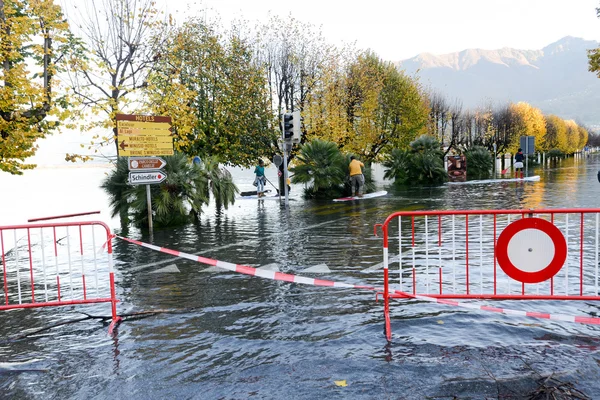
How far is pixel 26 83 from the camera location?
592 inches

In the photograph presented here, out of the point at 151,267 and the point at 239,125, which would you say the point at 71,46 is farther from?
the point at 151,267

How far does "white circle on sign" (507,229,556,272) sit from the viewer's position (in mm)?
5469

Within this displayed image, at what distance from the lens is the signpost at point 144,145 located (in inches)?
520

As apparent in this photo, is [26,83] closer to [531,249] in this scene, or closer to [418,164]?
[531,249]

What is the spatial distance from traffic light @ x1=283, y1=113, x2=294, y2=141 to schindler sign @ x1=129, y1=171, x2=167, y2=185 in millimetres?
6857

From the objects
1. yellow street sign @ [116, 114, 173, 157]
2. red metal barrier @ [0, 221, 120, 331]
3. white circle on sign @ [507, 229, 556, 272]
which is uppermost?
yellow street sign @ [116, 114, 173, 157]

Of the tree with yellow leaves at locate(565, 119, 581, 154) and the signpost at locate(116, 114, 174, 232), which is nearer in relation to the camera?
the signpost at locate(116, 114, 174, 232)

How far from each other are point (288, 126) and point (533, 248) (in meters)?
14.6

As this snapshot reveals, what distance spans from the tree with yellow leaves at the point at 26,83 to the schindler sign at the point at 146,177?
444 centimetres

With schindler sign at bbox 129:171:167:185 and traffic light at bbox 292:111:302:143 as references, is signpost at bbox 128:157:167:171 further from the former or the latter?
traffic light at bbox 292:111:302:143

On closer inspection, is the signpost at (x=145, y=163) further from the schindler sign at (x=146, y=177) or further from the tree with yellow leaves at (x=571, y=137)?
the tree with yellow leaves at (x=571, y=137)

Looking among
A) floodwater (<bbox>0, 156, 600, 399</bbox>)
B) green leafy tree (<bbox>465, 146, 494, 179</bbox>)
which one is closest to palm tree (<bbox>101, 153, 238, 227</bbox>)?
floodwater (<bbox>0, 156, 600, 399</bbox>)

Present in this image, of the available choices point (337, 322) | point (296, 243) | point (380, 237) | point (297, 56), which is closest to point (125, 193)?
point (296, 243)

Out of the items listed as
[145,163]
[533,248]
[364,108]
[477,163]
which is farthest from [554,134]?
[533,248]
